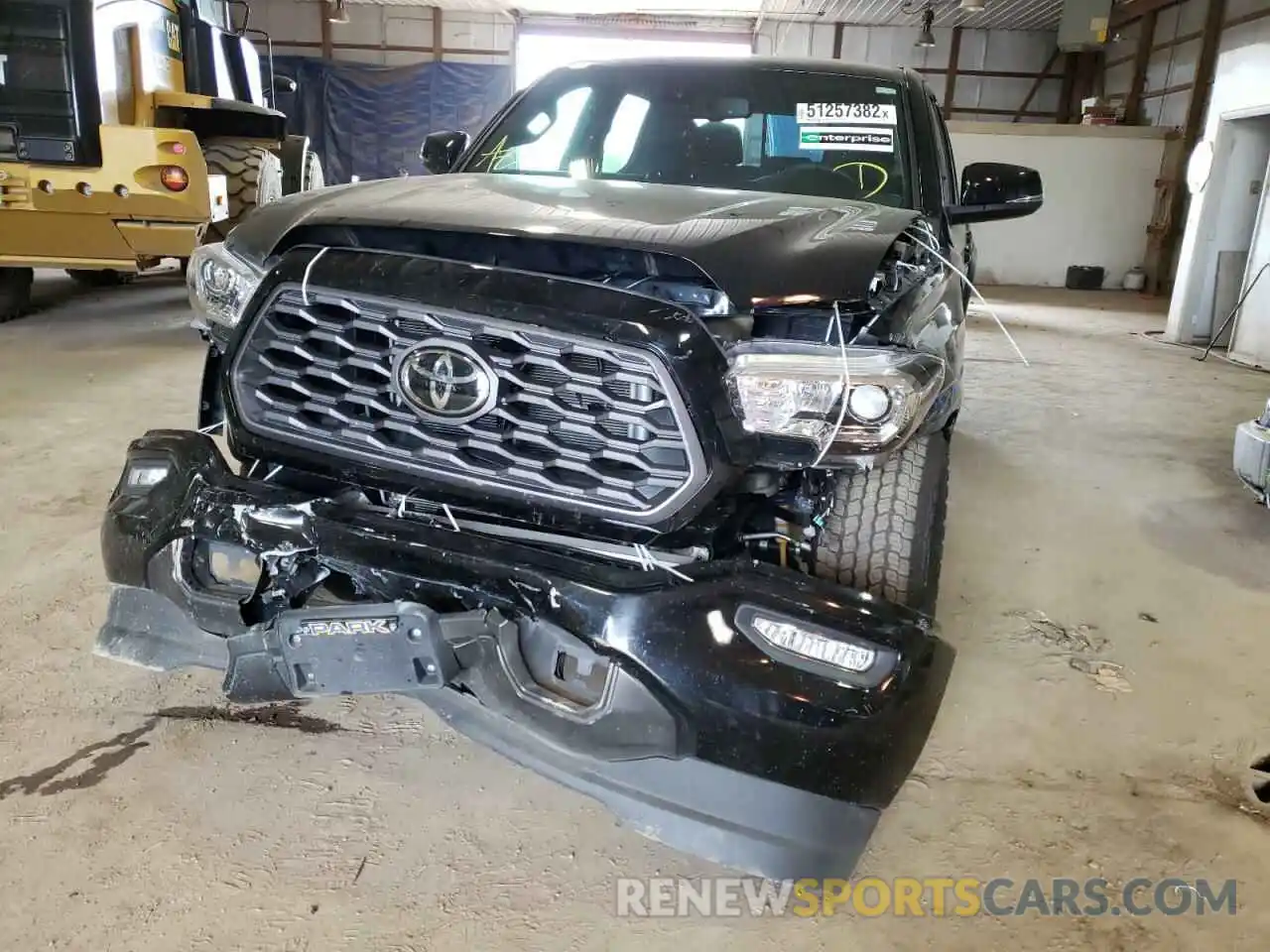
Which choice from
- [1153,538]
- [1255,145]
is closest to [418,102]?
[1255,145]

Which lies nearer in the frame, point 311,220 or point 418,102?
point 311,220

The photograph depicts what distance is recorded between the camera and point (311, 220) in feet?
5.65

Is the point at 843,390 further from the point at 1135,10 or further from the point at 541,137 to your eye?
the point at 1135,10

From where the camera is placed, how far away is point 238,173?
650 centimetres

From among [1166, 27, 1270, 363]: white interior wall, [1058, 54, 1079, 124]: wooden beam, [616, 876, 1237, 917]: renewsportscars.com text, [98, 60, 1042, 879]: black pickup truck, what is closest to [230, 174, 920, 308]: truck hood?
[98, 60, 1042, 879]: black pickup truck

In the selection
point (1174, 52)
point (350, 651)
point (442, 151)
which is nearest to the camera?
point (350, 651)

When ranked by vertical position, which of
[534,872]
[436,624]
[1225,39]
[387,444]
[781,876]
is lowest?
[534,872]

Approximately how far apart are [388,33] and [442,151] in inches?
575

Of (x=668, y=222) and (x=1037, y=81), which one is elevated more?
(x=1037, y=81)

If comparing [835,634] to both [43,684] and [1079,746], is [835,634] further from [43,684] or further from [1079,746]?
[43,684]

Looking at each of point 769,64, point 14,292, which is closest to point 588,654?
point 769,64

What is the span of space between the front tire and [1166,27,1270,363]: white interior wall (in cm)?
801

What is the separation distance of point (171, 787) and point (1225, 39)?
46.0 feet

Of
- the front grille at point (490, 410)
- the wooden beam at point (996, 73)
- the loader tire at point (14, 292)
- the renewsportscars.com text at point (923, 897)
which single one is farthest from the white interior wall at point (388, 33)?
the renewsportscars.com text at point (923, 897)
